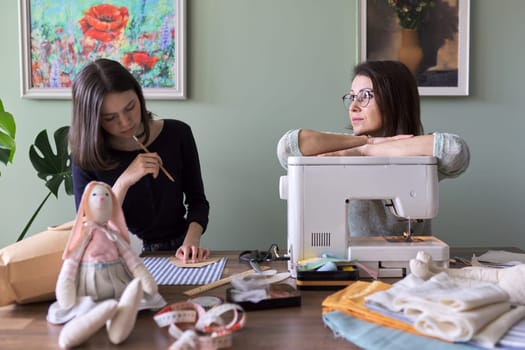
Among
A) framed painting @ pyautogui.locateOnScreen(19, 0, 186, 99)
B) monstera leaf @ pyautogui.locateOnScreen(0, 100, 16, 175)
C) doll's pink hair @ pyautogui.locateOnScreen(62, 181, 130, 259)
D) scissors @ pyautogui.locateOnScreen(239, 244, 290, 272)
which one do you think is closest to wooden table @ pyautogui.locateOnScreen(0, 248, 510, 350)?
doll's pink hair @ pyautogui.locateOnScreen(62, 181, 130, 259)

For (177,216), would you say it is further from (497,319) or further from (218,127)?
(497,319)

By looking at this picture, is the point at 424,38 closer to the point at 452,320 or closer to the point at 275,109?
the point at 275,109

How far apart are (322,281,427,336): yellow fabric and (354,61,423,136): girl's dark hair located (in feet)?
2.15

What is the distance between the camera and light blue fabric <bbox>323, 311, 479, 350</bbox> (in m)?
0.65

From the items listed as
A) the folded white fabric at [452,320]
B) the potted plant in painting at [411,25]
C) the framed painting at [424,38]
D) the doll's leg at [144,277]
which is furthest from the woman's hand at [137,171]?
the potted plant in painting at [411,25]

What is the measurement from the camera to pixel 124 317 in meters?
0.68

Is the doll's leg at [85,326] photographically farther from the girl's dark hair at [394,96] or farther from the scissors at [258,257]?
the girl's dark hair at [394,96]

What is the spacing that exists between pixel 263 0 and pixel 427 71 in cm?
77

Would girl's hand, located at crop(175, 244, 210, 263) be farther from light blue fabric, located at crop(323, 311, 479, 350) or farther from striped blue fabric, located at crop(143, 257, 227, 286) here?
light blue fabric, located at crop(323, 311, 479, 350)

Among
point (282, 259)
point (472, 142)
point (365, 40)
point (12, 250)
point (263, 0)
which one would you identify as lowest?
point (282, 259)

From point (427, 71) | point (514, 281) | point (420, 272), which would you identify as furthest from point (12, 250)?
point (427, 71)

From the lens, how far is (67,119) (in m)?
2.04

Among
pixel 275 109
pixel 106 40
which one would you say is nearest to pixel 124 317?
pixel 275 109

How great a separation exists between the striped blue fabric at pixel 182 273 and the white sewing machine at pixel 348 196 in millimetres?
194
